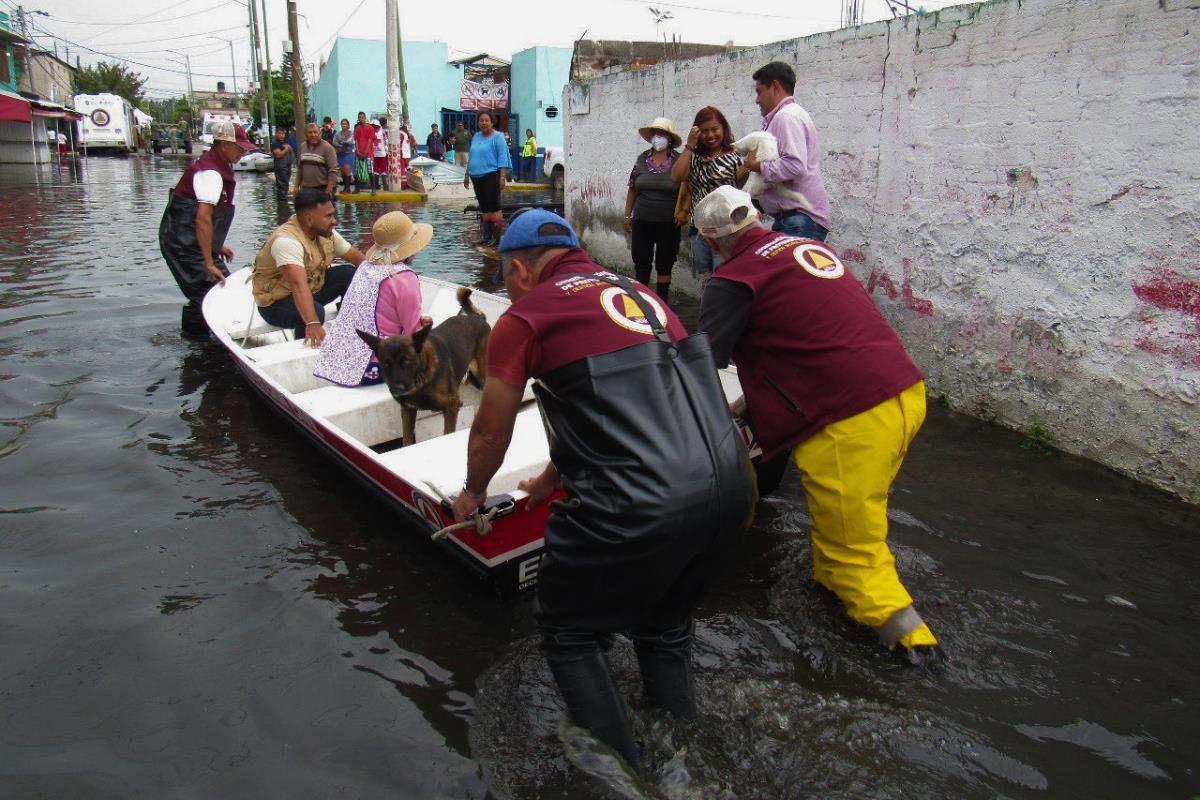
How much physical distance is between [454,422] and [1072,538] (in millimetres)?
3727

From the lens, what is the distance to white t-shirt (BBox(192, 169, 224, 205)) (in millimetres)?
7684

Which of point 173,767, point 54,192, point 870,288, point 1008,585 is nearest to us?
point 173,767

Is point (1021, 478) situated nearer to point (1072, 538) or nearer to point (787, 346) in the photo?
point (1072, 538)

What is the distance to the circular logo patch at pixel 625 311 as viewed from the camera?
252 cm

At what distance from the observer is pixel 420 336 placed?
4836mm

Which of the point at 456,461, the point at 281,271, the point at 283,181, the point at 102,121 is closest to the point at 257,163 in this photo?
the point at 283,181

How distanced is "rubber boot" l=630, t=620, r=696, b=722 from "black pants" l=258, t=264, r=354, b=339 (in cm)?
484

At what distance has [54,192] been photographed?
24.6 meters

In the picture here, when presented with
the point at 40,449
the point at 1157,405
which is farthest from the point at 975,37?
the point at 40,449

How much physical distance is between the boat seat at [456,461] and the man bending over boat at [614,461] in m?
1.48

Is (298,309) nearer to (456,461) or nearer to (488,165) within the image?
(456,461)

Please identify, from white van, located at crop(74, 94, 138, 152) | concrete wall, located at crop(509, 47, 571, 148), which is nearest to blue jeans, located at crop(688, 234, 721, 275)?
concrete wall, located at crop(509, 47, 571, 148)

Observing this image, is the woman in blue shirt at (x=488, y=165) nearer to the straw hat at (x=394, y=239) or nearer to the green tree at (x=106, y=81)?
the straw hat at (x=394, y=239)

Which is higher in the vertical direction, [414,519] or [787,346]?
[787,346]
